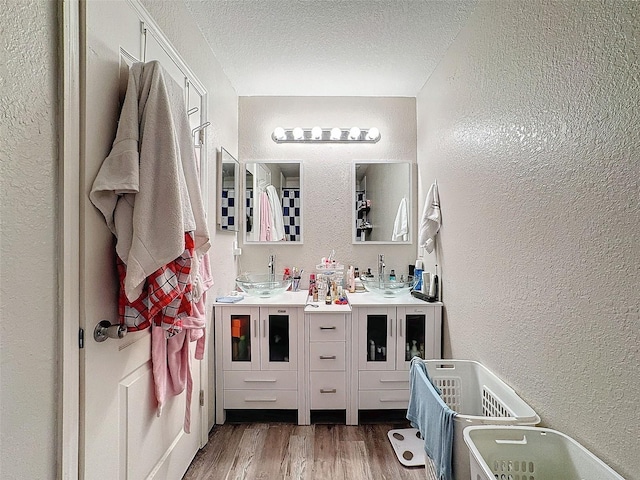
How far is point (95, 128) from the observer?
1027 millimetres

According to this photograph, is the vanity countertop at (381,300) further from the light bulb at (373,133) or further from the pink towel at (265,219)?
the light bulb at (373,133)

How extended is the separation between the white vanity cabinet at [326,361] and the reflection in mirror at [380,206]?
2.89ft

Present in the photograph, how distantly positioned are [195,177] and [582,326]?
144 cm

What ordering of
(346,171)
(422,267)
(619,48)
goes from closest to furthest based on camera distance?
(619,48) < (422,267) < (346,171)

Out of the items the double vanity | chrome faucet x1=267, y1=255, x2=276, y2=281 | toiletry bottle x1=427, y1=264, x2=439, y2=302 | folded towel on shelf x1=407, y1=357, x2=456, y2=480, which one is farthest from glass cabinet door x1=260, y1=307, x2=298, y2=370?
toiletry bottle x1=427, y1=264, x2=439, y2=302

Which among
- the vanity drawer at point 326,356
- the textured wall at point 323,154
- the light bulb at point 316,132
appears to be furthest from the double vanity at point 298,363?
the light bulb at point 316,132

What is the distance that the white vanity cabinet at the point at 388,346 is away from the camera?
7.24ft

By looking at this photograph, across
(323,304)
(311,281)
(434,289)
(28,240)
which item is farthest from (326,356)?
(28,240)

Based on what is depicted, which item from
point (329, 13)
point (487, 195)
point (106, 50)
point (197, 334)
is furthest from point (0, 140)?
point (487, 195)

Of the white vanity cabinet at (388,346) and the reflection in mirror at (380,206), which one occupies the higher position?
the reflection in mirror at (380,206)

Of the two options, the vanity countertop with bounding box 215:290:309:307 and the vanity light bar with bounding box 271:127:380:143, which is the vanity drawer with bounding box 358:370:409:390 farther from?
the vanity light bar with bounding box 271:127:380:143

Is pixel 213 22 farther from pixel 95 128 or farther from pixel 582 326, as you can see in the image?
pixel 582 326

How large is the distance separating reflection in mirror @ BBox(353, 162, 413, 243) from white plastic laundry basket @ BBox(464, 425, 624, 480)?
183 centimetres

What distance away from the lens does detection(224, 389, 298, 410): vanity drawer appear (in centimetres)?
219
